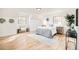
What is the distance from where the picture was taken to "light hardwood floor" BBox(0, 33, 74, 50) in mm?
2613

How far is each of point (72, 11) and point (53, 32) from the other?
0.57 m

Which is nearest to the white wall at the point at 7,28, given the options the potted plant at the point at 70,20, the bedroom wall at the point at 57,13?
the bedroom wall at the point at 57,13

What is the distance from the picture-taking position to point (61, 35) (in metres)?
2.60

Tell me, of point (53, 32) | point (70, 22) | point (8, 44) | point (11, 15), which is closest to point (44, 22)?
point (53, 32)

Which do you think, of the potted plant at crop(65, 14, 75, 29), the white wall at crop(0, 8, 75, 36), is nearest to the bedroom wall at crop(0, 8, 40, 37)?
the white wall at crop(0, 8, 75, 36)

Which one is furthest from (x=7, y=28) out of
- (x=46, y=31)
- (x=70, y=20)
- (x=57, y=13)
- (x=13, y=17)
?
(x=70, y=20)

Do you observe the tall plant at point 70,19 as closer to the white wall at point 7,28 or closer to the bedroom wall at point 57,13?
the bedroom wall at point 57,13

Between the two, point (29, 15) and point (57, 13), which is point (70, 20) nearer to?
point (57, 13)

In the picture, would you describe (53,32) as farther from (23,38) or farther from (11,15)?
(11,15)

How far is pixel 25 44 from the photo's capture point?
263 centimetres

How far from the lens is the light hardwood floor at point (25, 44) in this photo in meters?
2.61

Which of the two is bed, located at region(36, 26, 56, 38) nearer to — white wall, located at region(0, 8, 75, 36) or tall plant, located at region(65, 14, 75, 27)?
white wall, located at region(0, 8, 75, 36)

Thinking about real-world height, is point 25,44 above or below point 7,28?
below

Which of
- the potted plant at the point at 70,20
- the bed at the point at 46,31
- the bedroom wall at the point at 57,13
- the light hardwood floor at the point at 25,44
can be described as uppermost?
the bedroom wall at the point at 57,13
